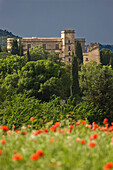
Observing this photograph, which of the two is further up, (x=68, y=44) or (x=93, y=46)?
(x=68, y=44)

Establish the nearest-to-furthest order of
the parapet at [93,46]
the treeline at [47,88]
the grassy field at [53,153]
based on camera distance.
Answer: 1. the grassy field at [53,153]
2. the treeline at [47,88]
3. the parapet at [93,46]

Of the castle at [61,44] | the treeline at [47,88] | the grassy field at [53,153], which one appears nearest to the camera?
the grassy field at [53,153]

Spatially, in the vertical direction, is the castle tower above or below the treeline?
above

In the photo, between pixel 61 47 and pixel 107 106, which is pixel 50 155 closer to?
pixel 107 106

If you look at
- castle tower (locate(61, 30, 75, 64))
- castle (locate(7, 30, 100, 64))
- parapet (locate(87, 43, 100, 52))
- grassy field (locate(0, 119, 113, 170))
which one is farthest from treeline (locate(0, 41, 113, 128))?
castle (locate(7, 30, 100, 64))

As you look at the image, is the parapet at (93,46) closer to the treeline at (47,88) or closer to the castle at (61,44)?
the castle at (61,44)

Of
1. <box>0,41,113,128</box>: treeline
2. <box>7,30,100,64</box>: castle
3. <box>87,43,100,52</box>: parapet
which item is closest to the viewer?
<box>0,41,113,128</box>: treeline

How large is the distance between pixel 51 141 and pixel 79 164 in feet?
2.81

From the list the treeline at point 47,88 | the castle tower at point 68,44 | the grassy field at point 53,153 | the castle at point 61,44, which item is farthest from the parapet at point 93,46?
the grassy field at point 53,153

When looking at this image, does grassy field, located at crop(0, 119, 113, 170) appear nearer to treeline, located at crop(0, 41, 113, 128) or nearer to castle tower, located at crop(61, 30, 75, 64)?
treeline, located at crop(0, 41, 113, 128)

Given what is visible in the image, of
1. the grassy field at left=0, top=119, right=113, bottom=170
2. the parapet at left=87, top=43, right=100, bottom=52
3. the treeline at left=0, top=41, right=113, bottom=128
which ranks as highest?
the parapet at left=87, top=43, right=100, bottom=52

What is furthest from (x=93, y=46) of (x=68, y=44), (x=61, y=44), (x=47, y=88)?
(x=47, y=88)

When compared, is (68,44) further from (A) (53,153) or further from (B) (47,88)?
(A) (53,153)

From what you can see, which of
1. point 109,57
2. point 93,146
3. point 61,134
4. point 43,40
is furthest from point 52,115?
point 43,40
